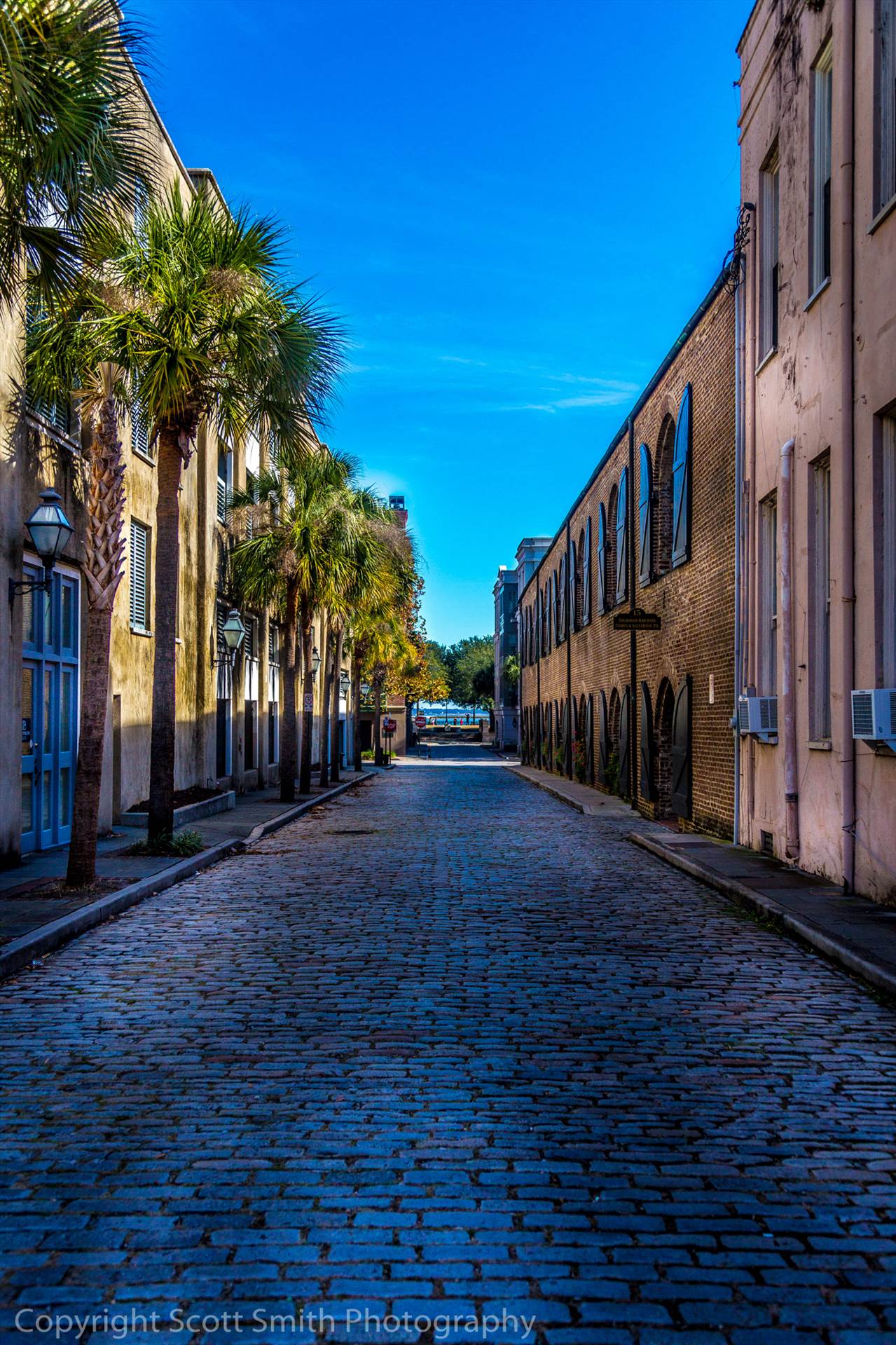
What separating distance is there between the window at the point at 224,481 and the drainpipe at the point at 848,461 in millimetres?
16522

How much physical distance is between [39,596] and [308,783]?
14539 millimetres

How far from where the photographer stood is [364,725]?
66.8 meters

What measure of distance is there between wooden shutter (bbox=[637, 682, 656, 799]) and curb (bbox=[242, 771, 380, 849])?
6314 millimetres

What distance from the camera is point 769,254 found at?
14.0 metres

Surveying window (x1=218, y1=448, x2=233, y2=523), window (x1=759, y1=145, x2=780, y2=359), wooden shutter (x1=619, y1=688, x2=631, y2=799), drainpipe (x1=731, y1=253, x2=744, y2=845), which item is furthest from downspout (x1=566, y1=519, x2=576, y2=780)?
window (x1=759, y1=145, x2=780, y2=359)

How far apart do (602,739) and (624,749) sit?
4.49 metres

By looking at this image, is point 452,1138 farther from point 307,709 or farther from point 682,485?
point 307,709

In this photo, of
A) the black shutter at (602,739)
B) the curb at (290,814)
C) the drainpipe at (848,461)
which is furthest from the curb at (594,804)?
the drainpipe at (848,461)

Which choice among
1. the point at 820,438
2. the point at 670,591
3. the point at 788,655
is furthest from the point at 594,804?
the point at 820,438

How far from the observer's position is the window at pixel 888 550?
9.68 meters

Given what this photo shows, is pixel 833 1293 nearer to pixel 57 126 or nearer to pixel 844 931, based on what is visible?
pixel 844 931

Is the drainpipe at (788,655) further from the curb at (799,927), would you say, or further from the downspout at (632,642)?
the downspout at (632,642)

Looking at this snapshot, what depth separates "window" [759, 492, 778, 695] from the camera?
13531 millimetres

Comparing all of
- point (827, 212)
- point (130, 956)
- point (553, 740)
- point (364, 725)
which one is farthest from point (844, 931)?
point (364, 725)
